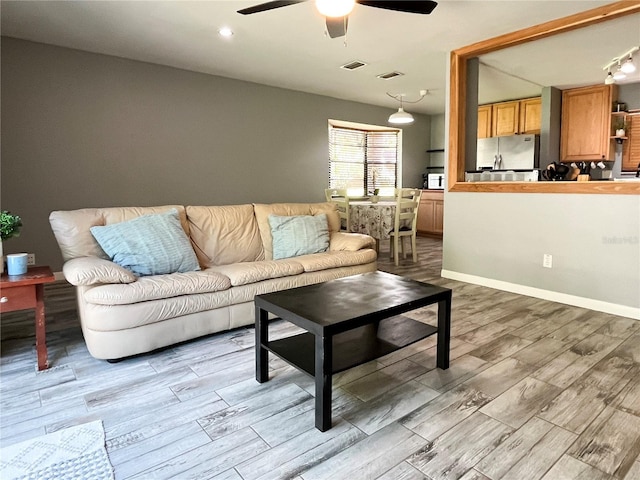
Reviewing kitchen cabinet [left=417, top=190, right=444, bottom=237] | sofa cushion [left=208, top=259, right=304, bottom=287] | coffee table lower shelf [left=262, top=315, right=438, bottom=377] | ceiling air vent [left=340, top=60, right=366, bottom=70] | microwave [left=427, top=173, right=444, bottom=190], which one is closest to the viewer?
coffee table lower shelf [left=262, top=315, right=438, bottom=377]

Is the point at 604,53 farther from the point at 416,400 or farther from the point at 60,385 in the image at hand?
the point at 60,385

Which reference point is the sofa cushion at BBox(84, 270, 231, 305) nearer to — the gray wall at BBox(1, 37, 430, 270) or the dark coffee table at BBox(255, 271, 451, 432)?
the dark coffee table at BBox(255, 271, 451, 432)

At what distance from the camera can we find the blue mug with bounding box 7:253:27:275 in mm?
2262

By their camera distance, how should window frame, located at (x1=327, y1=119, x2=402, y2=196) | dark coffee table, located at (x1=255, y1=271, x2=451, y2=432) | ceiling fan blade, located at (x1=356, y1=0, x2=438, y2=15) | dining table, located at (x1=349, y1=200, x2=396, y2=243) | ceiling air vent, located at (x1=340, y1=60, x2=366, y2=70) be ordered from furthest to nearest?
window frame, located at (x1=327, y1=119, x2=402, y2=196)
dining table, located at (x1=349, y1=200, x2=396, y2=243)
ceiling air vent, located at (x1=340, y1=60, x2=366, y2=70)
ceiling fan blade, located at (x1=356, y1=0, x2=438, y2=15)
dark coffee table, located at (x1=255, y1=271, x2=451, y2=432)

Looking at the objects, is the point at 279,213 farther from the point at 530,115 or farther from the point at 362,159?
the point at 530,115

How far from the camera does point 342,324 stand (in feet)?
5.70

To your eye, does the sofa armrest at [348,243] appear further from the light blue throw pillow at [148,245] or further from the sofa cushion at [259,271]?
the light blue throw pillow at [148,245]

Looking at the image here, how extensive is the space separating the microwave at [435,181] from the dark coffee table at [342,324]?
5.64 metres

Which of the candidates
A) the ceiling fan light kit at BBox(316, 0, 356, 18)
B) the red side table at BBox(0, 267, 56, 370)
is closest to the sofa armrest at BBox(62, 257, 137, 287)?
the red side table at BBox(0, 267, 56, 370)

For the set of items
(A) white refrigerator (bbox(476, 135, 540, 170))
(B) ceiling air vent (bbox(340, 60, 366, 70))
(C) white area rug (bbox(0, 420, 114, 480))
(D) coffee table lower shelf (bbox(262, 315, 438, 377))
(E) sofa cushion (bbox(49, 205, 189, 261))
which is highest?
(B) ceiling air vent (bbox(340, 60, 366, 70))

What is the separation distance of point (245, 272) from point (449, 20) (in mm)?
2725

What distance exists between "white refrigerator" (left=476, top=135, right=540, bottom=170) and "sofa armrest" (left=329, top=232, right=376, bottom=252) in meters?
3.24

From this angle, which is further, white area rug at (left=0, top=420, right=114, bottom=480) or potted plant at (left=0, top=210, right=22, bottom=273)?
potted plant at (left=0, top=210, right=22, bottom=273)

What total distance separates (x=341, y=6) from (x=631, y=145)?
5.56 meters
